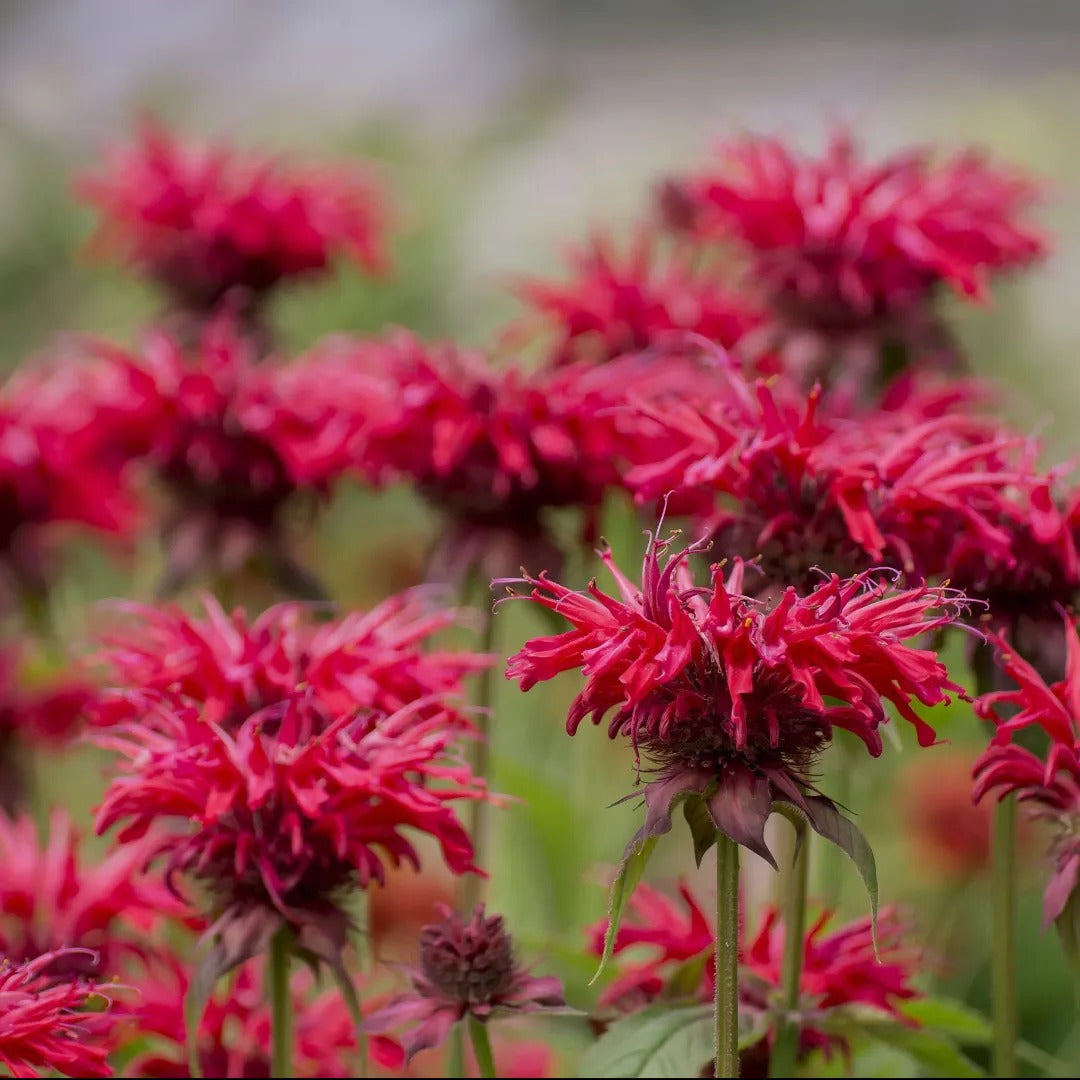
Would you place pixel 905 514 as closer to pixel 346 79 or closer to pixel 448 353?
pixel 448 353

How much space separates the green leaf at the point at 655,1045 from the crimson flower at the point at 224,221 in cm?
82

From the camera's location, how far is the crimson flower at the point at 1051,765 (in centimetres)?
75

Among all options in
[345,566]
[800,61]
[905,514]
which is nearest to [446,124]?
[800,61]

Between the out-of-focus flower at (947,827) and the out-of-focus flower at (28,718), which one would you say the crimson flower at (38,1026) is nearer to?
the out-of-focus flower at (28,718)

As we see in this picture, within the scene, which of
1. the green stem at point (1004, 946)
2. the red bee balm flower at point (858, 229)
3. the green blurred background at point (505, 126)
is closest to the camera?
the green stem at point (1004, 946)

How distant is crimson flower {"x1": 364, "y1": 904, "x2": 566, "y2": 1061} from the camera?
2.52 feet

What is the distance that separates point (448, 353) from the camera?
111 centimetres

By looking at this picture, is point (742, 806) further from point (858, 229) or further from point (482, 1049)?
point (858, 229)

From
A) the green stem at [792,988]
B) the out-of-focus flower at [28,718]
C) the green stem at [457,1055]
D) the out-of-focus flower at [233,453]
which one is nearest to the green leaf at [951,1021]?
the green stem at [792,988]

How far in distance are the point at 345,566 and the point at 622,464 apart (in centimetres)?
121

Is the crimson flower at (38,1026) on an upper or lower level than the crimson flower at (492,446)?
lower

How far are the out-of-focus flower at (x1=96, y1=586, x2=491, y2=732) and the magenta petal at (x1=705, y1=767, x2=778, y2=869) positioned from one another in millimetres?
209

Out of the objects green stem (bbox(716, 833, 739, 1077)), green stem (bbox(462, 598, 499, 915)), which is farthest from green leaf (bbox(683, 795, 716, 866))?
green stem (bbox(462, 598, 499, 915))

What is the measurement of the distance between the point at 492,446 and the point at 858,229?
11.3 inches
